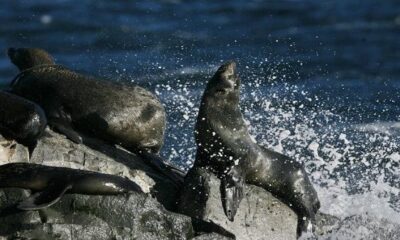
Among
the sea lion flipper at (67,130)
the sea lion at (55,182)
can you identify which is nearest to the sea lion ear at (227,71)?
the sea lion flipper at (67,130)

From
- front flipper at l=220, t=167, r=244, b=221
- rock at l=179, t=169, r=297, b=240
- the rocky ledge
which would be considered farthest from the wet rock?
front flipper at l=220, t=167, r=244, b=221

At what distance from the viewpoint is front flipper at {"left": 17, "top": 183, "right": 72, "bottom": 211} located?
32.1ft

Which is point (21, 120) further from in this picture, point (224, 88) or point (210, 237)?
point (210, 237)

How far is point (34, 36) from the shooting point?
72.3 ft

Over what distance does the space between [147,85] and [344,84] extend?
3.09m

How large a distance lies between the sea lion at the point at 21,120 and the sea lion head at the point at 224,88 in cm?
154

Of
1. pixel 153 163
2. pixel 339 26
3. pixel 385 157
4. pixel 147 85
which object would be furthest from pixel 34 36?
pixel 153 163

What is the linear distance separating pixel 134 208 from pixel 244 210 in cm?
158

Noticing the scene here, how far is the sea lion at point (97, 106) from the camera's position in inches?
492

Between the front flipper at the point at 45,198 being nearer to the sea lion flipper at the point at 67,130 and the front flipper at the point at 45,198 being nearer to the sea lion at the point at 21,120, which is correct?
the sea lion at the point at 21,120

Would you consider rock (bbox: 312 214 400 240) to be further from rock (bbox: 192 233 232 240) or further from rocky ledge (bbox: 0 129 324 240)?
rock (bbox: 192 233 232 240)

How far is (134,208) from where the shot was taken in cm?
1017

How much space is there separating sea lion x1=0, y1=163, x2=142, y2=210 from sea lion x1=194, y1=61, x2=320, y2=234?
50.2 inches

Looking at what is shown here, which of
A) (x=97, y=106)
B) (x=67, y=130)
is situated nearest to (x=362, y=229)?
(x=97, y=106)
